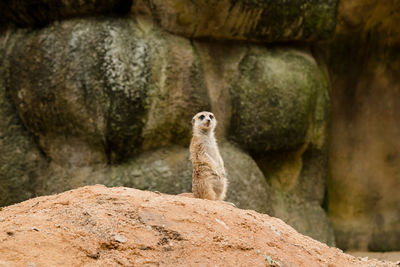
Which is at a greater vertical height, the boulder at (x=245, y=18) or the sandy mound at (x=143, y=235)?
the boulder at (x=245, y=18)

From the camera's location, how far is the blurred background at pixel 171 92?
6.18 metres

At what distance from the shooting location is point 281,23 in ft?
22.0

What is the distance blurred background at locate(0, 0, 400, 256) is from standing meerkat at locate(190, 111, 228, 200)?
1.42 meters

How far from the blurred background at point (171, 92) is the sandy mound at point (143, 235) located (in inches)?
94.9

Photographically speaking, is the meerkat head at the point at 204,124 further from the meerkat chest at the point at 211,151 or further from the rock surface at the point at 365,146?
the rock surface at the point at 365,146

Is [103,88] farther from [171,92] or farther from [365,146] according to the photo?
[365,146]

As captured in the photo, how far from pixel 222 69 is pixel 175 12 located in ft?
2.96

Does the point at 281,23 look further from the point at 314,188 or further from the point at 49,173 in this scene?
the point at 49,173

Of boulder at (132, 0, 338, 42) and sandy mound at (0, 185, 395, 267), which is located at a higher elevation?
boulder at (132, 0, 338, 42)

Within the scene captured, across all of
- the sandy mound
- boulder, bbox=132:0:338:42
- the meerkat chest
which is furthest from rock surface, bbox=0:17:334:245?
the sandy mound

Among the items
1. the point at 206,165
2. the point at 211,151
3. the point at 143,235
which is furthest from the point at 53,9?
the point at 143,235

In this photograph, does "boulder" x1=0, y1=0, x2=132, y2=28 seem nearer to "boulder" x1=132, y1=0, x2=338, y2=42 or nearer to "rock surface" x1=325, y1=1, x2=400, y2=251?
"boulder" x1=132, y1=0, x2=338, y2=42

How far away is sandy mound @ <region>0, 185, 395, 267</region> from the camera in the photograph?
114 inches

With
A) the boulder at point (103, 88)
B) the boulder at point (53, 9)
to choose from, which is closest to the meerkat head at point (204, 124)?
the boulder at point (103, 88)
